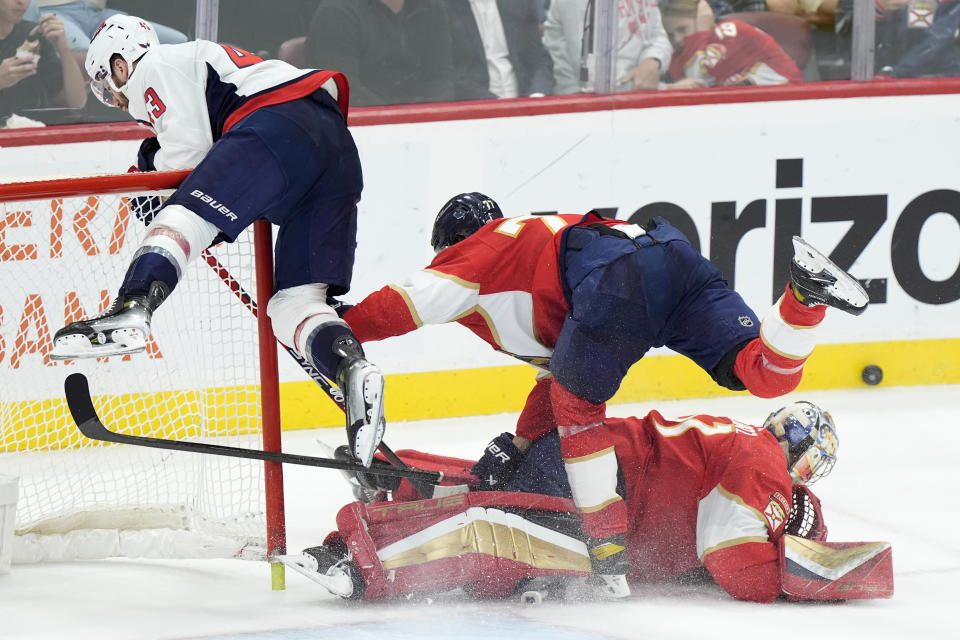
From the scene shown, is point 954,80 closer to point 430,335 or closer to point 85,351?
point 430,335

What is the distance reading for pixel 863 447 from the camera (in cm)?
420

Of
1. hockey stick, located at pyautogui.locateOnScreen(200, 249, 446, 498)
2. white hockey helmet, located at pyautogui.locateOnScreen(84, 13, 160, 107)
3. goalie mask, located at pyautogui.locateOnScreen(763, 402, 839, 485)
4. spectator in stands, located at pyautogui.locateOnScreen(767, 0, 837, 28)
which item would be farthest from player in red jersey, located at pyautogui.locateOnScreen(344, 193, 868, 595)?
spectator in stands, located at pyautogui.locateOnScreen(767, 0, 837, 28)

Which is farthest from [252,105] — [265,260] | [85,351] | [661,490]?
[661,490]

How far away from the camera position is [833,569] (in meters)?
2.68

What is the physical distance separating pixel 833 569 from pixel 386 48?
8.24ft

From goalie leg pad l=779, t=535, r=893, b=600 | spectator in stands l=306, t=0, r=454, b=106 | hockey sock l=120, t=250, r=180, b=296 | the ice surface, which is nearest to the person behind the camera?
hockey sock l=120, t=250, r=180, b=296

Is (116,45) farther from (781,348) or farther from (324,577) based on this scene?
(781,348)

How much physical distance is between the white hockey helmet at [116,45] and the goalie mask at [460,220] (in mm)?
754

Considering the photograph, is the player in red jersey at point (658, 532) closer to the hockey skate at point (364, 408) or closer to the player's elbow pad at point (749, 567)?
the player's elbow pad at point (749, 567)

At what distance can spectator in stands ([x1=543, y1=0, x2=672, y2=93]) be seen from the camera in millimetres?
4562

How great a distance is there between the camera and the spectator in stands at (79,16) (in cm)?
407

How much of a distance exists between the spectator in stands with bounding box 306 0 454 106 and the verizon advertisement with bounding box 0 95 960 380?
14cm

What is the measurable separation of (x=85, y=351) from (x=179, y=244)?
32 centimetres

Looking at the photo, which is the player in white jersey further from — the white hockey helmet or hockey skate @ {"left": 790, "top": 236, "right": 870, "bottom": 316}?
hockey skate @ {"left": 790, "top": 236, "right": 870, "bottom": 316}
